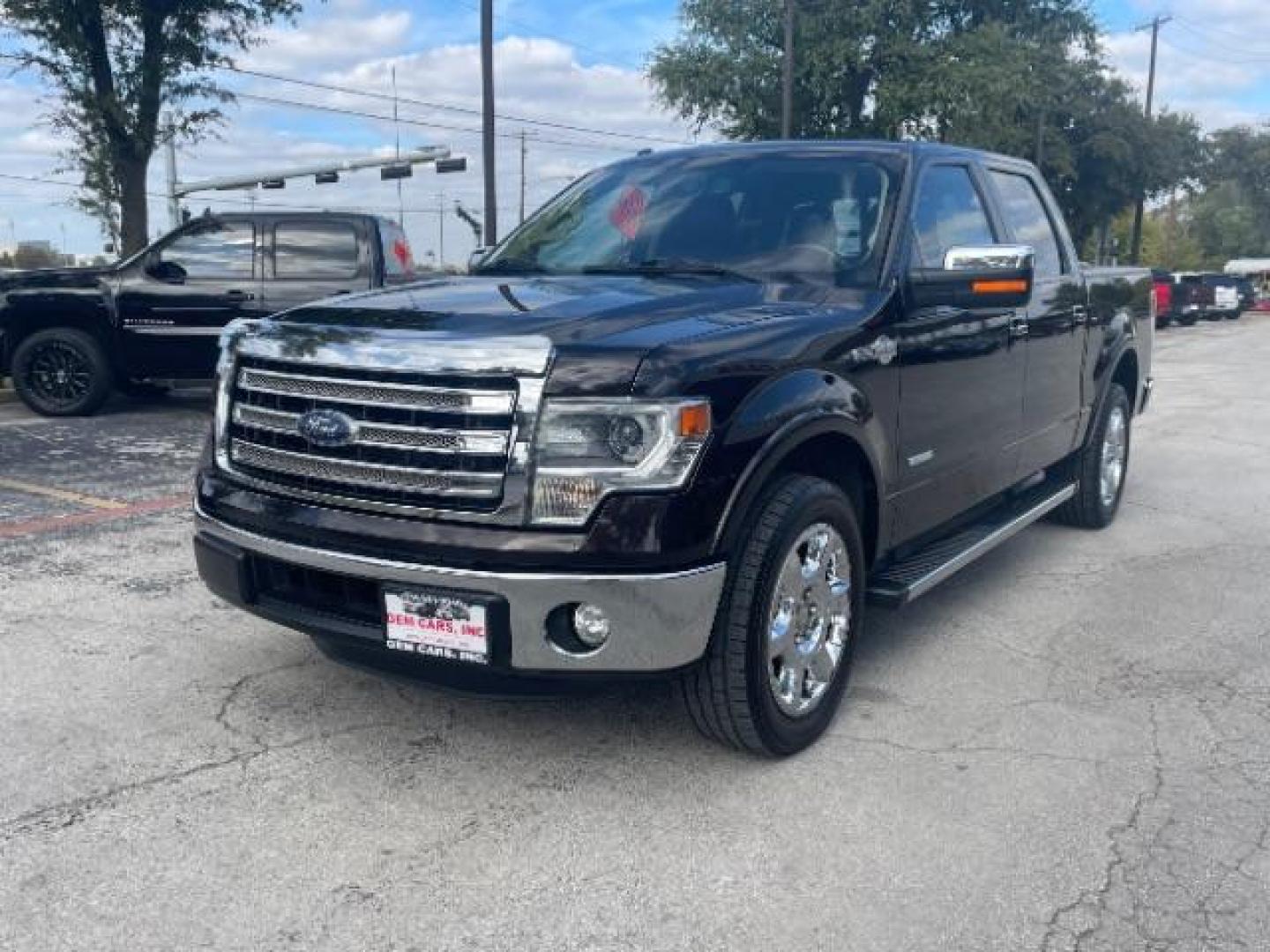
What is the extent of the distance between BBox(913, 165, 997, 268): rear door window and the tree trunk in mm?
13262

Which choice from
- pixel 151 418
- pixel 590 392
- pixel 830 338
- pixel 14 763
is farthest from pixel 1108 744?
pixel 151 418

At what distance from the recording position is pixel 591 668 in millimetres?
2959

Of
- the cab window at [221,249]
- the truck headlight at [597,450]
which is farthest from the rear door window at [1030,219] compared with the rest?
the cab window at [221,249]

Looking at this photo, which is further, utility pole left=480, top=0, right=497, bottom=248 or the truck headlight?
utility pole left=480, top=0, right=497, bottom=248

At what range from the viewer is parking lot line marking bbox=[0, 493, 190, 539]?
601cm

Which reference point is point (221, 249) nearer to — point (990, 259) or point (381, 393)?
Result: point (381, 393)

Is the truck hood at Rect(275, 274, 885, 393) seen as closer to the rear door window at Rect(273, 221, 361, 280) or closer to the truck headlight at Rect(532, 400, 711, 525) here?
the truck headlight at Rect(532, 400, 711, 525)

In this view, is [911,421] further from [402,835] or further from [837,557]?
[402,835]

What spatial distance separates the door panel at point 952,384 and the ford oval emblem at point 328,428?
6.03 feet

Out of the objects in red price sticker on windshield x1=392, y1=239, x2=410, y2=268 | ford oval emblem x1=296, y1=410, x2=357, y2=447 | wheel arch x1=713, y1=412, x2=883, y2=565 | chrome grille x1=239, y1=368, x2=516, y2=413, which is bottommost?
wheel arch x1=713, y1=412, x2=883, y2=565

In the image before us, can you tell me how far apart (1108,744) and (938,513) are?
107 centimetres

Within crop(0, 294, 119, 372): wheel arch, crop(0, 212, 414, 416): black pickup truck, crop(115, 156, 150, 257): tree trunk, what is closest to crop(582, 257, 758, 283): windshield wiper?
crop(0, 212, 414, 416): black pickup truck

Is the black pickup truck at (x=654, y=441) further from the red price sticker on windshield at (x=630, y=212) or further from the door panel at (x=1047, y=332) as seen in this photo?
the door panel at (x=1047, y=332)

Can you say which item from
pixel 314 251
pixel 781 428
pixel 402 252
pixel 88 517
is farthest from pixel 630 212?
pixel 402 252
